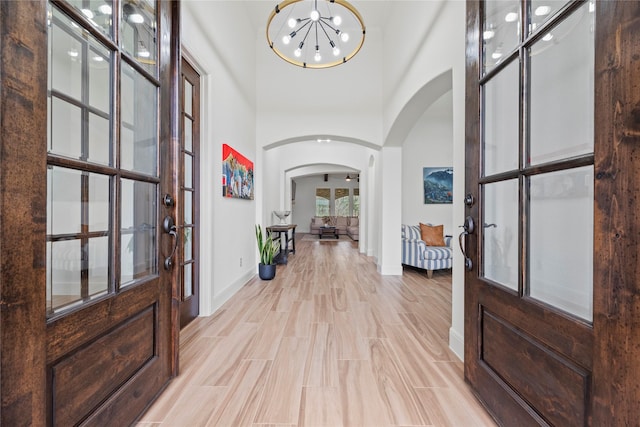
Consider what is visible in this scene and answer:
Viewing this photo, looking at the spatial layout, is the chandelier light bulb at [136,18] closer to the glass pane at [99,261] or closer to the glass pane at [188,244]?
the glass pane at [99,261]

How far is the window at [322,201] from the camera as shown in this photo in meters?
14.3

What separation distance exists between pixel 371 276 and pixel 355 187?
400 inches

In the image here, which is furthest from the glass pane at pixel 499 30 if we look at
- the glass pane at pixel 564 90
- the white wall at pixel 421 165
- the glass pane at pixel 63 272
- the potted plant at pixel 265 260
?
the white wall at pixel 421 165

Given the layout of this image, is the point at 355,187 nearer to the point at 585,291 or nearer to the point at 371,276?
the point at 371,276

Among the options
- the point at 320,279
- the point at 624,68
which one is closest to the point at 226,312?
the point at 320,279

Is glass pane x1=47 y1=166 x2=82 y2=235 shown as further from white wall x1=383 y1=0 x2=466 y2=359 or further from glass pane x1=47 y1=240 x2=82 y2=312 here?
white wall x1=383 y1=0 x2=466 y2=359

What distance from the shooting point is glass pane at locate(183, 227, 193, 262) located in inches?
102

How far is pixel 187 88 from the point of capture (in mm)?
2602

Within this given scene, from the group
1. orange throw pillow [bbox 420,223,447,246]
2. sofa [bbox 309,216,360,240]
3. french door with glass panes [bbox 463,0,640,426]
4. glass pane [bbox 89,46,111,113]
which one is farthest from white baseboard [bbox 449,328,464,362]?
sofa [bbox 309,216,360,240]

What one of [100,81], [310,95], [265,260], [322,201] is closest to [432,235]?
[265,260]

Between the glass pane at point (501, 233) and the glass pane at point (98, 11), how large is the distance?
185 cm

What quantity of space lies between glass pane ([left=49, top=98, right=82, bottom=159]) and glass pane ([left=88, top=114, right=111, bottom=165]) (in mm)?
38

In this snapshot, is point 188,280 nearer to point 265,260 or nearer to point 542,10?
point 265,260

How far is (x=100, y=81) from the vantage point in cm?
115
